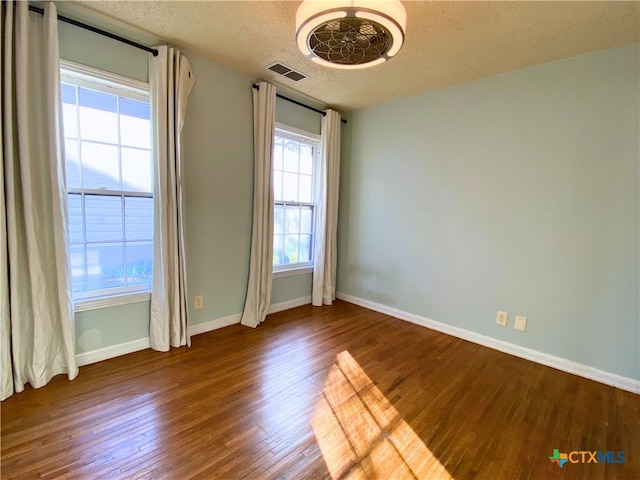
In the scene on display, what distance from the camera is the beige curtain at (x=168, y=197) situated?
2301 mm

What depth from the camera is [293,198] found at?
12.0 ft

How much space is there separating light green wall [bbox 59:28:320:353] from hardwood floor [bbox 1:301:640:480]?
1.11ft

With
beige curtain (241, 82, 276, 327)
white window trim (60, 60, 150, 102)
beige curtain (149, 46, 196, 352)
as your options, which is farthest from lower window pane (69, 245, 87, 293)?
beige curtain (241, 82, 276, 327)

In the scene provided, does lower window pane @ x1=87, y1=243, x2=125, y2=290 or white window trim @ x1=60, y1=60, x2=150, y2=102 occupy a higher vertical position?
white window trim @ x1=60, y1=60, x2=150, y2=102

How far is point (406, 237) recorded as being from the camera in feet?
11.2

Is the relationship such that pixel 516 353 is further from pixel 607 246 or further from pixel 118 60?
pixel 118 60

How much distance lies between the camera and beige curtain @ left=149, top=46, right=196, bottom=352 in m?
2.30

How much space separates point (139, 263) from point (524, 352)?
341cm

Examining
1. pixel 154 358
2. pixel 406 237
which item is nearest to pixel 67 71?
pixel 154 358

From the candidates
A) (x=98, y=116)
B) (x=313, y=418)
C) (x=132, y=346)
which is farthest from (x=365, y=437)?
(x=98, y=116)

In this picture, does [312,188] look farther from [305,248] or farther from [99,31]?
[99,31]

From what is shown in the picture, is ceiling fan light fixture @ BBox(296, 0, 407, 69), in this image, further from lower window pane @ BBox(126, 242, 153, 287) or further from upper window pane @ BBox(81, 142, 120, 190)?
lower window pane @ BBox(126, 242, 153, 287)

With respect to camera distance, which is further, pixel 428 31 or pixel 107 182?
pixel 107 182

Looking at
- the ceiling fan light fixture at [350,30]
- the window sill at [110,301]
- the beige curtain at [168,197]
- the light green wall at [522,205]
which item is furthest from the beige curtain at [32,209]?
the light green wall at [522,205]
